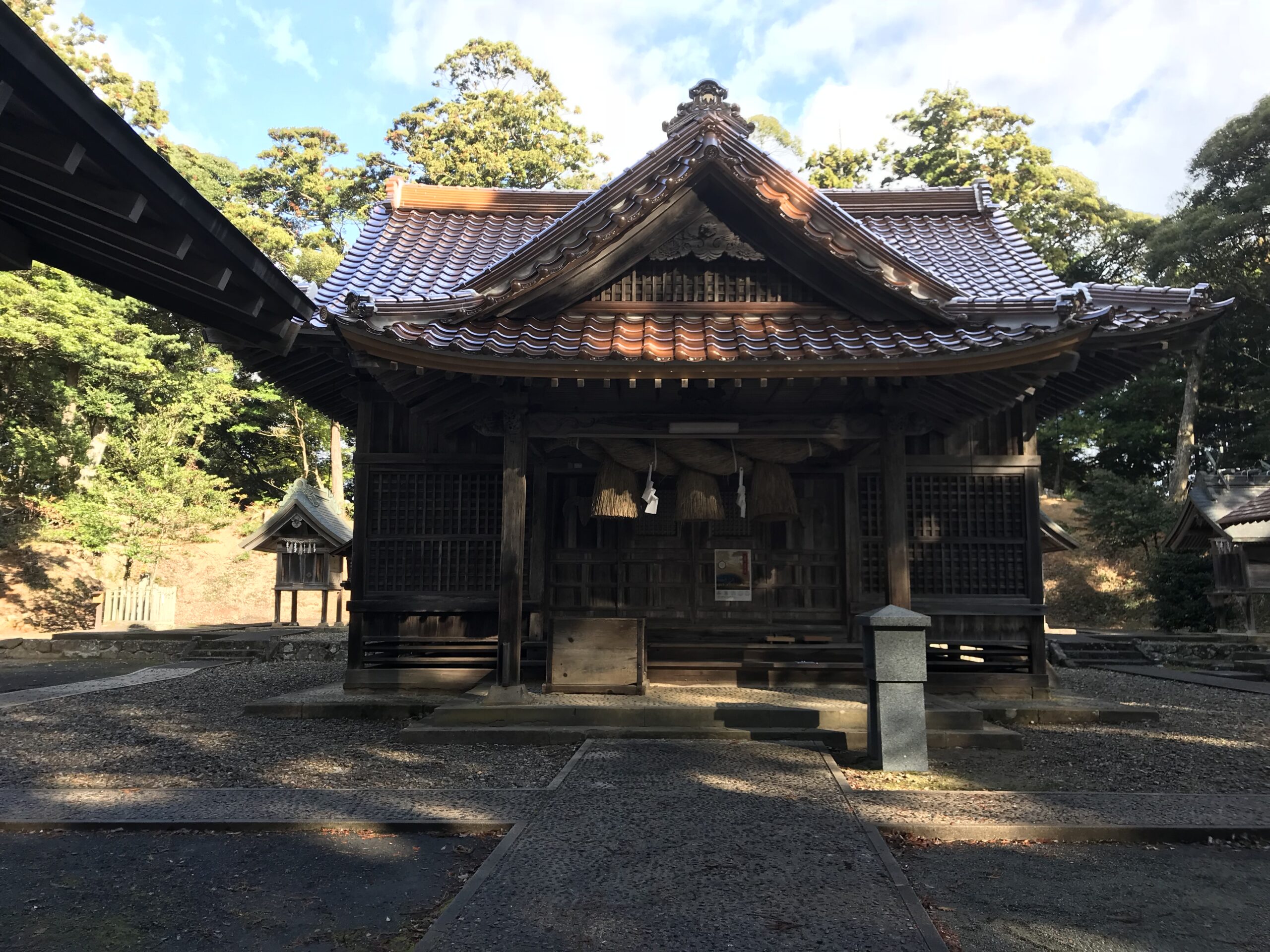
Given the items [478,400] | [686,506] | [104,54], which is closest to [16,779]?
[478,400]

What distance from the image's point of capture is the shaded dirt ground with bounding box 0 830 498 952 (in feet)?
11.3

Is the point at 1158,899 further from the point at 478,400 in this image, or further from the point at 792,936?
the point at 478,400

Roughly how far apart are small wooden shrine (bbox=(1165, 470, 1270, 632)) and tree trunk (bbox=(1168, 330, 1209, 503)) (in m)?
7.07

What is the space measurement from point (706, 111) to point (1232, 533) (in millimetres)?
18278

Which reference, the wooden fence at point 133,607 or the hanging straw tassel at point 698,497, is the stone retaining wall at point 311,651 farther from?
the hanging straw tassel at point 698,497

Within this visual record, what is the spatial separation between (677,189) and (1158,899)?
24.7ft

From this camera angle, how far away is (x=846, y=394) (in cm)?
848

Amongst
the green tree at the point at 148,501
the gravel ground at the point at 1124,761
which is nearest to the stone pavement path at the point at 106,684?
the green tree at the point at 148,501

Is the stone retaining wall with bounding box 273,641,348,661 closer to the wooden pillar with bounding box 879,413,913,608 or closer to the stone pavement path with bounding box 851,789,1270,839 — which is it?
the wooden pillar with bounding box 879,413,913,608

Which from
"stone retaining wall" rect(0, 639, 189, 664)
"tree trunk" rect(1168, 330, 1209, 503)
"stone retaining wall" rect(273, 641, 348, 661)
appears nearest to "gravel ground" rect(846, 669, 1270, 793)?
"stone retaining wall" rect(273, 641, 348, 661)

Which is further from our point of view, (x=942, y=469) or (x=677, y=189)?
(x=942, y=469)

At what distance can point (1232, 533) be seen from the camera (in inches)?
775

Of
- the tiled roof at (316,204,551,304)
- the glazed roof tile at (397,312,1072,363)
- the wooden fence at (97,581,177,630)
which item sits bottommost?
the wooden fence at (97,581,177,630)

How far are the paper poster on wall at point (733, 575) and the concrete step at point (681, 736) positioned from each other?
255cm
